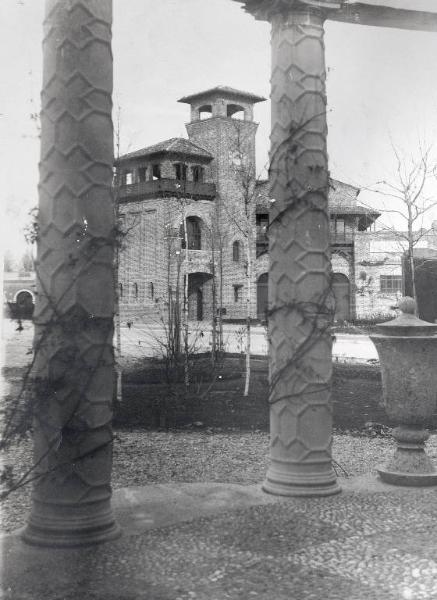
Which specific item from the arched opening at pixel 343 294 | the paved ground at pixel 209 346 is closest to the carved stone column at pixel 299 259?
the paved ground at pixel 209 346

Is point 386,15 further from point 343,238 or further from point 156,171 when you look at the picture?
point 343,238

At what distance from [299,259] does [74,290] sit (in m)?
1.66

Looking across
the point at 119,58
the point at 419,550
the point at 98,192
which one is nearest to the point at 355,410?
the point at 119,58

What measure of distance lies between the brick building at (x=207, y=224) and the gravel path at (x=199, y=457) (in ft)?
66.7

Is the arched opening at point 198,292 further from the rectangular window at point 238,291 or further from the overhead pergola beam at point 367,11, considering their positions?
the overhead pergola beam at point 367,11

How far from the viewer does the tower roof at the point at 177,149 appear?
93.5 feet

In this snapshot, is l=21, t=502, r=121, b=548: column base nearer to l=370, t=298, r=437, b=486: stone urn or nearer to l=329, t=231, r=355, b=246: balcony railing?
l=370, t=298, r=437, b=486: stone urn

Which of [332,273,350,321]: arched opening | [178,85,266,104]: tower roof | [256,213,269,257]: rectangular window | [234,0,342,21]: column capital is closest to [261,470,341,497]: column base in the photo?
[234,0,342,21]: column capital

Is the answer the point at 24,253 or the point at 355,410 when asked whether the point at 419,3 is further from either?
the point at 355,410

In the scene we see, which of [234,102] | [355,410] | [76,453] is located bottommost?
[355,410]

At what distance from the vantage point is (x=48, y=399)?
325 centimetres

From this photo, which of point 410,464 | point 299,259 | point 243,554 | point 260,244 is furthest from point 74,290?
point 260,244

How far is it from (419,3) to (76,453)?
3719 millimetres

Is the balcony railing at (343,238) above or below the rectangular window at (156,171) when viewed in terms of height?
below
